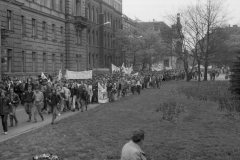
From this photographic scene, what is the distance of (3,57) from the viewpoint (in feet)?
114

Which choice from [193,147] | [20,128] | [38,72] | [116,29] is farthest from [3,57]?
[116,29]

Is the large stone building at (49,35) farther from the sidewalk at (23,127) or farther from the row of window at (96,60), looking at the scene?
the sidewalk at (23,127)

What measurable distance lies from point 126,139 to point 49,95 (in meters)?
7.41

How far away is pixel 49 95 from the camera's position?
2120cm

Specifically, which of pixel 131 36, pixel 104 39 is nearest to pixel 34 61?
Result: pixel 104 39

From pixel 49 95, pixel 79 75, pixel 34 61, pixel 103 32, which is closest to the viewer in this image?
pixel 49 95

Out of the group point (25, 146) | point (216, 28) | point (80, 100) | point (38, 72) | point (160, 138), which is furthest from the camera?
point (216, 28)

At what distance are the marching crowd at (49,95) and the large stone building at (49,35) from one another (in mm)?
7595

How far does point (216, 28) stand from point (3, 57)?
143ft

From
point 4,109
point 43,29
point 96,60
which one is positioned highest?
point 43,29

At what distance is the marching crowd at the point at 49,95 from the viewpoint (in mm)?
18206

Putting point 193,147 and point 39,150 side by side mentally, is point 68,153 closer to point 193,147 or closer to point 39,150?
point 39,150

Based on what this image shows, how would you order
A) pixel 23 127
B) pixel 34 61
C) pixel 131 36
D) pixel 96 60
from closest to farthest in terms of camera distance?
1. pixel 23 127
2. pixel 34 61
3. pixel 96 60
4. pixel 131 36

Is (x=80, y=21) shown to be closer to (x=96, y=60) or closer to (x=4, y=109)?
(x=96, y=60)
